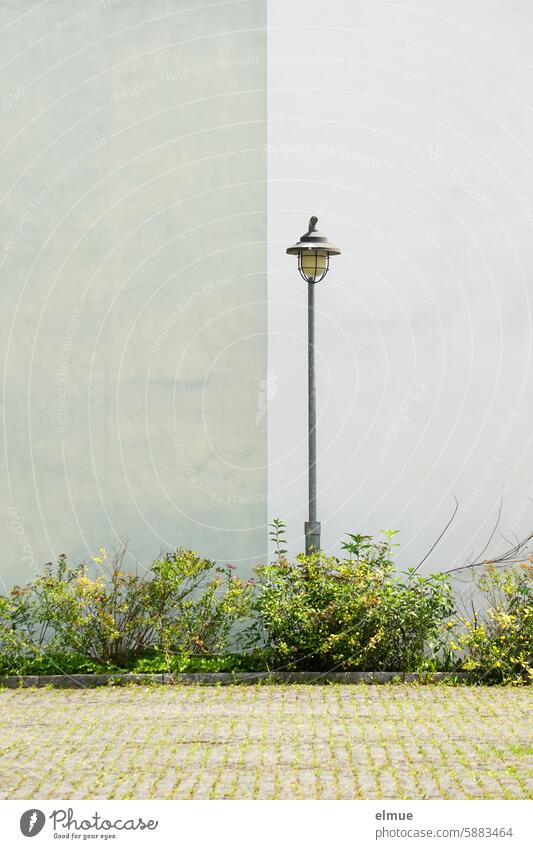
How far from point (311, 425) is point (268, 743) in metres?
3.43

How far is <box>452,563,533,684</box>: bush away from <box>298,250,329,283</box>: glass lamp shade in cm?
309

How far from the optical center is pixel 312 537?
925cm

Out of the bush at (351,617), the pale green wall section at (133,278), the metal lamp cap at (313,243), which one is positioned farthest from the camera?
the pale green wall section at (133,278)

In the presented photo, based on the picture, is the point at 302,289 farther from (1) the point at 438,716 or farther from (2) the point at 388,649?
(1) the point at 438,716

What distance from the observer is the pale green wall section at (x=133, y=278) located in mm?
9633

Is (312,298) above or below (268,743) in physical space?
above

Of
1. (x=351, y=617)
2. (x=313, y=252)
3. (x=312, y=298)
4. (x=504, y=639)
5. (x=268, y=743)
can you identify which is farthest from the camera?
(x=312, y=298)

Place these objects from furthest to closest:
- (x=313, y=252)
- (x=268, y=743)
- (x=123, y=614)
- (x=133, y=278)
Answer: (x=133, y=278), (x=313, y=252), (x=123, y=614), (x=268, y=743)

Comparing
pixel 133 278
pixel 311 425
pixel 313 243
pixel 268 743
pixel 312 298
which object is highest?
pixel 313 243

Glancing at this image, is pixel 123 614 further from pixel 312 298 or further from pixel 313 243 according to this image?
pixel 313 243

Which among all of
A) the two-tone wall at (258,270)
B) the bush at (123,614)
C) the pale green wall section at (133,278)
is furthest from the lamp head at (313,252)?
the bush at (123,614)

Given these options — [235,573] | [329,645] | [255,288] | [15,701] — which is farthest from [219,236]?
[15,701]

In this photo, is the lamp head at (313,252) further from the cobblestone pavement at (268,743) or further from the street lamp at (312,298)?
the cobblestone pavement at (268,743)

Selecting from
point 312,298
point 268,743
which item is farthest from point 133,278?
point 268,743
